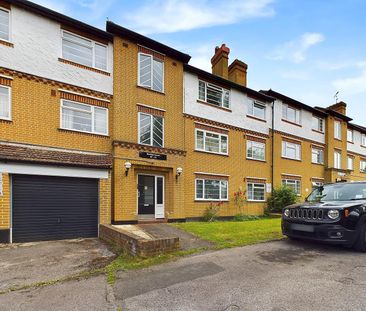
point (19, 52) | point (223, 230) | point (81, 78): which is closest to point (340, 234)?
point (223, 230)

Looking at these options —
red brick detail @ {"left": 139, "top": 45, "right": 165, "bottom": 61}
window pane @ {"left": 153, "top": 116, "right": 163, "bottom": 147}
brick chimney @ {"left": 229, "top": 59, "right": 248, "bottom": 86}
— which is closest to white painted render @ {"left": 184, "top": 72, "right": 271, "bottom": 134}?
brick chimney @ {"left": 229, "top": 59, "right": 248, "bottom": 86}

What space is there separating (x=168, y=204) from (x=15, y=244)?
6604mm

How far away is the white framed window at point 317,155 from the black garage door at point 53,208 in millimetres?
18048

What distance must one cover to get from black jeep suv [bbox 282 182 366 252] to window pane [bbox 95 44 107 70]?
389 inches

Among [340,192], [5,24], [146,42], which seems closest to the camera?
[340,192]

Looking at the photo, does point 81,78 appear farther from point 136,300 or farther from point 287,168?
point 287,168

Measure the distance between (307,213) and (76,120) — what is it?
Result: 31.1 feet

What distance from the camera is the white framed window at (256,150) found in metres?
17.7

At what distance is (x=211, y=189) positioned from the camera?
15.5 m

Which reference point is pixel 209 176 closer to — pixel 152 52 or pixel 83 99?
pixel 152 52

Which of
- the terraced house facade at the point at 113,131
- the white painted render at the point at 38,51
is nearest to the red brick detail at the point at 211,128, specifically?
the terraced house facade at the point at 113,131

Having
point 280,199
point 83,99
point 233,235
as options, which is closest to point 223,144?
point 280,199

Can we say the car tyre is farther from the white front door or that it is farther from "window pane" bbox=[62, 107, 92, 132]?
"window pane" bbox=[62, 107, 92, 132]

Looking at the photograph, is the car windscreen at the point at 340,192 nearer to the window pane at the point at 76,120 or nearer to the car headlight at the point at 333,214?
the car headlight at the point at 333,214
